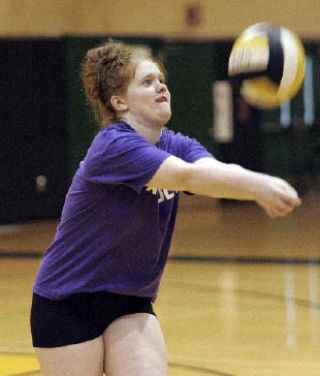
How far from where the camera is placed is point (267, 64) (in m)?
3.27

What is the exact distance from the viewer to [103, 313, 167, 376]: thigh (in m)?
3.14

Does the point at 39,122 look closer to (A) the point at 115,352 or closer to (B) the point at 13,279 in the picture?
(B) the point at 13,279

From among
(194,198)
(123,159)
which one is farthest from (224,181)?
(194,198)

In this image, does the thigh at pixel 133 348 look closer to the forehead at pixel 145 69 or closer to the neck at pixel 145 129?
the neck at pixel 145 129

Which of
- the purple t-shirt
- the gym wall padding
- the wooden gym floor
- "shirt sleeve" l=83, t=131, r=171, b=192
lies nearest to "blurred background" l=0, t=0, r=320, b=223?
the gym wall padding

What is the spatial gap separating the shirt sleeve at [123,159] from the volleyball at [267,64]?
2.00ft

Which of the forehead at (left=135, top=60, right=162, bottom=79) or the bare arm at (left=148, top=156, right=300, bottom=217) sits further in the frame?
the forehead at (left=135, top=60, right=162, bottom=79)

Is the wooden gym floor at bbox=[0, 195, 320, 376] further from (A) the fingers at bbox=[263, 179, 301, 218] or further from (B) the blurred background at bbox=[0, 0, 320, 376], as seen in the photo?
(A) the fingers at bbox=[263, 179, 301, 218]

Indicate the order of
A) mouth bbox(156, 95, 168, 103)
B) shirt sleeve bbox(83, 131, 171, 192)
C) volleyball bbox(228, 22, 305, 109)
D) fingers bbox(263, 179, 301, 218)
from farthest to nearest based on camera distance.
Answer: volleyball bbox(228, 22, 305, 109) → mouth bbox(156, 95, 168, 103) → shirt sleeve bbox(83, 131, 171, 192) → fingers bbox(263, 179, 301, 218)

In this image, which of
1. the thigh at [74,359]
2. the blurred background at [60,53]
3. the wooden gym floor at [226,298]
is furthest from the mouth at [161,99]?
the blurred background at [60,53]

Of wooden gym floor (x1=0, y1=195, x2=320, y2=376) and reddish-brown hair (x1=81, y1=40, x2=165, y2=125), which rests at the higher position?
reddish-brown hair (x1=81, y1=40, x2=165, y2=125)

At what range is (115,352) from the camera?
10.4 ft

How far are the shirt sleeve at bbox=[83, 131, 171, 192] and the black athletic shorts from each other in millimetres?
461

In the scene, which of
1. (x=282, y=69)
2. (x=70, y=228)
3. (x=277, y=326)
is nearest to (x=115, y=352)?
(x=70, y=228)
